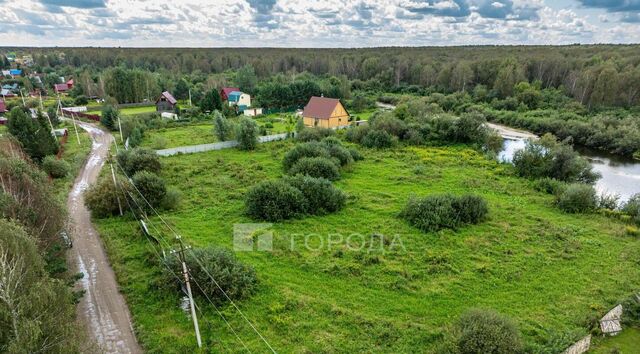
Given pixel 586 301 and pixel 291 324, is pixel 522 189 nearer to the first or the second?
pixel 586 301

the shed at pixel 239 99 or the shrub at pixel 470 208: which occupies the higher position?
the shed at pixel 239 99

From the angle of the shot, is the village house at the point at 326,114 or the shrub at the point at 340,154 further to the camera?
the village house at the point at 326,114

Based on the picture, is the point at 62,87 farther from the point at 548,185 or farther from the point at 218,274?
the point at 548,185

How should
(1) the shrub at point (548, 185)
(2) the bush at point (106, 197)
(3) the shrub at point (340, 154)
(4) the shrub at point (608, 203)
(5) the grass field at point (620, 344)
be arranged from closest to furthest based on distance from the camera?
1. (5) the grass field at point (620, 344)
2. (2) the bush at point (106, 197)
3. (4) the shrub at point (608, 203)
4. (1) the shrub at point (548, 185)
5. (3) the shrub at point (340, 154)

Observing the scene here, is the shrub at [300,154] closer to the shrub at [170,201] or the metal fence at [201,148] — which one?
the shrub at [170,201]

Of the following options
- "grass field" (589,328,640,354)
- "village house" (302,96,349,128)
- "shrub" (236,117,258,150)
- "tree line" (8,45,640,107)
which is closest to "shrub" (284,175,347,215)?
"grass field" (589,328,640,354)

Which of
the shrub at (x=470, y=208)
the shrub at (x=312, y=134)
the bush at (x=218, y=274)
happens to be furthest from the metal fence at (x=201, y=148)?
the shrub at (x=470, y=208)
